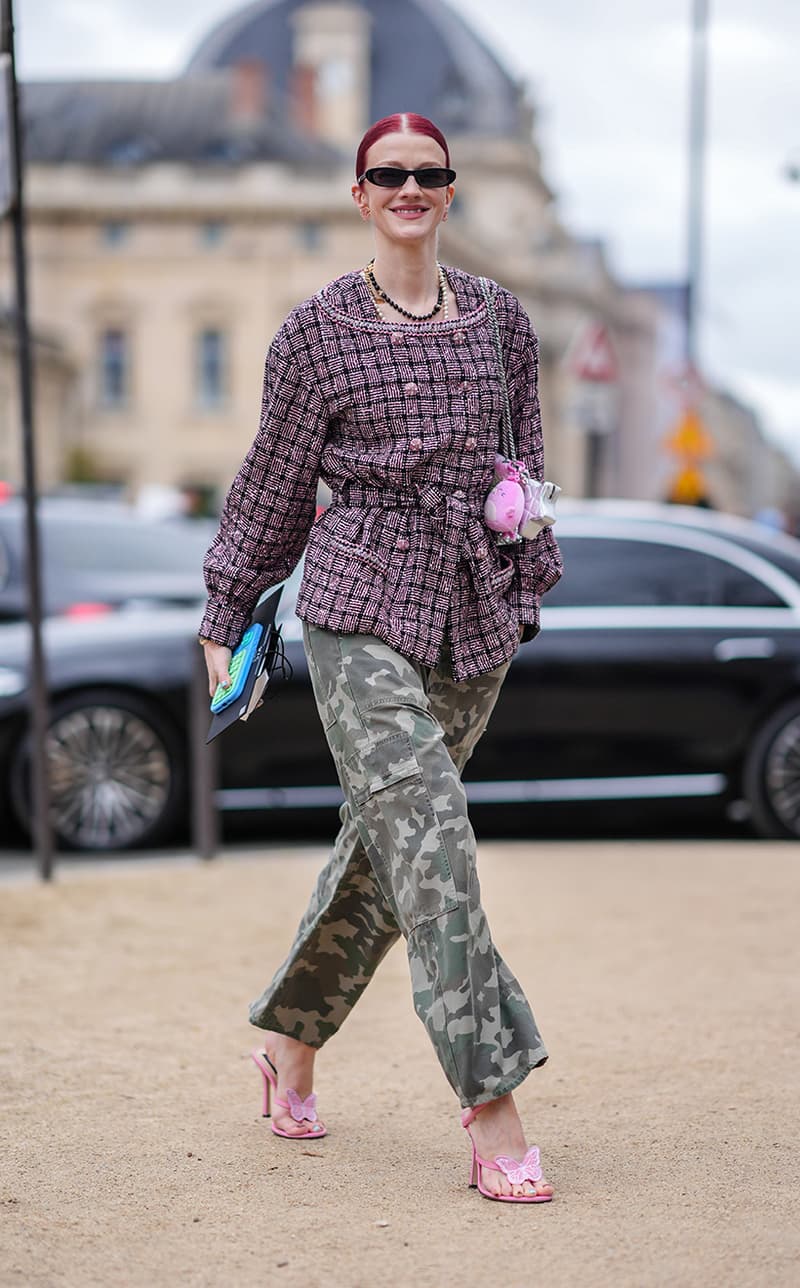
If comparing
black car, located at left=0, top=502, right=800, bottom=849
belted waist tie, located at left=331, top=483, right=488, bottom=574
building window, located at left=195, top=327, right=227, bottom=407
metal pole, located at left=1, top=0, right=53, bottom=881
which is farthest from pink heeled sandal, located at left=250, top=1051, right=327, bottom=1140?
building window, located at left=195, top=327, right=227, bottom=407

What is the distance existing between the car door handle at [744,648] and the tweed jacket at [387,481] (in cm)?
508

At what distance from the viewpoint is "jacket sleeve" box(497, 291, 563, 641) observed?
400 centimetres

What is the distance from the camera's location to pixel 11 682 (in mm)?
9000

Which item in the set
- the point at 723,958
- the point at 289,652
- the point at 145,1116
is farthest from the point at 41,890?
the point at 145,1116

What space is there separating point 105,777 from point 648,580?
8.20ft

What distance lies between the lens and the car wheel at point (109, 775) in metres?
8.78

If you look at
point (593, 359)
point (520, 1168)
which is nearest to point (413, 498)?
point (520, 1168)

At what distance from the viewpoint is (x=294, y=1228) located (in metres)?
3.58

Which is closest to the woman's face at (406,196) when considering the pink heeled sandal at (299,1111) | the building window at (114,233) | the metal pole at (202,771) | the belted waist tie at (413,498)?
the belted waist tie at (413,498)

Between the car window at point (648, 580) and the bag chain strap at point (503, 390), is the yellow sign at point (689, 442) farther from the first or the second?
the bag chain strap at point (503, 390)

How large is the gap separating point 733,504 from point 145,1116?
419 ft

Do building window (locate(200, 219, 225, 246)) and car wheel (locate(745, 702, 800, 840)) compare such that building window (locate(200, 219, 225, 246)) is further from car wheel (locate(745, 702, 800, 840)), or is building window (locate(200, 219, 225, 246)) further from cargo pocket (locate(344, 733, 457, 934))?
cargo pocket (locate(344, 733, 457, 934))

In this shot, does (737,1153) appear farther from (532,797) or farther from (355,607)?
(532,797)

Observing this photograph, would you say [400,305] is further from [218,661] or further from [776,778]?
[776,778]
